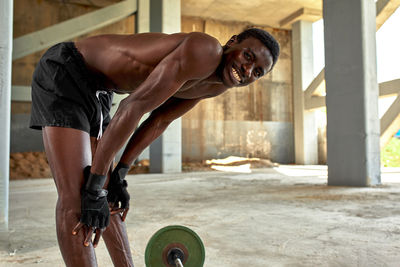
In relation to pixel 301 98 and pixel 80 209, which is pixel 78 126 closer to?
pixel 80 209

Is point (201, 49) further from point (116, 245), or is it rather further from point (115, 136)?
point (116, 245)

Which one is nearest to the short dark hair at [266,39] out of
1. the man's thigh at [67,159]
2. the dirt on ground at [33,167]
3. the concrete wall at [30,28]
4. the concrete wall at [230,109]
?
the man's thigh at [67,159]

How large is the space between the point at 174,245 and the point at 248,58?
3.62 ft

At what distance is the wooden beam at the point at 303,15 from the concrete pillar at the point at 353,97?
900 centimetres

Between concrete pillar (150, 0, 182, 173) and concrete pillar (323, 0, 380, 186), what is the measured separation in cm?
554

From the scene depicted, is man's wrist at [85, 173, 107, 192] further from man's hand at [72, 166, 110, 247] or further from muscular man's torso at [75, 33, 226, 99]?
muscular man's torso at [75, 33, 226, 99]

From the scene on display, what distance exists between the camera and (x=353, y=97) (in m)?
6.95

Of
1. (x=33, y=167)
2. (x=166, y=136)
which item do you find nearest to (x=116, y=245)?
(x=166, y=136)

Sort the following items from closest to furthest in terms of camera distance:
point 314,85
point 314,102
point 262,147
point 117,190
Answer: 1. point 117,190
2. point 314,85
3. point 314,102
4. point 262,147

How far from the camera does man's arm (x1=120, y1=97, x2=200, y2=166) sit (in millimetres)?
1856

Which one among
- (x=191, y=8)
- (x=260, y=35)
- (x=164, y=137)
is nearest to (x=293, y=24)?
(x=191, y=8)

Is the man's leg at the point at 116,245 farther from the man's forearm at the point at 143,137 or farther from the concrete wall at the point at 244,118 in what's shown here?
the concrete wall at the point at 244,118

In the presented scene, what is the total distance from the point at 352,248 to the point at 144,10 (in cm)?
1086

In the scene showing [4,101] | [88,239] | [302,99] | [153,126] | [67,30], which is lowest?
[88,239]
